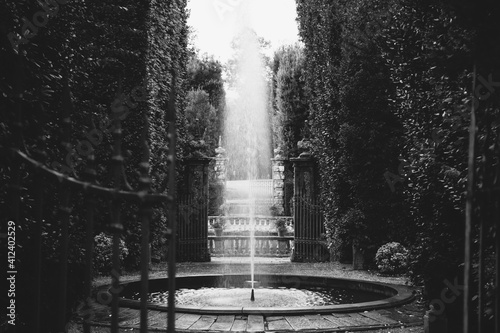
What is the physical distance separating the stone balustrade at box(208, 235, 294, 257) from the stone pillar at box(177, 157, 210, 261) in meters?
1.77

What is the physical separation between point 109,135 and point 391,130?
7.70m

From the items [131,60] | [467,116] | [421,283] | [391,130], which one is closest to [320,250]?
[391,130]

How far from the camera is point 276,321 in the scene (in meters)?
7.76

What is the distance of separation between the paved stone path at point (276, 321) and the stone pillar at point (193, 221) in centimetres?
926

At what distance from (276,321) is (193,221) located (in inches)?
404

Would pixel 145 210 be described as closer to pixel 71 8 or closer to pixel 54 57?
pixel 54 57

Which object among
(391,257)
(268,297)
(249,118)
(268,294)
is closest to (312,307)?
(268,297)

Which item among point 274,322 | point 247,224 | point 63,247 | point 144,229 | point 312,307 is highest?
point 144,229

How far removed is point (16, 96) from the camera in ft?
8.73

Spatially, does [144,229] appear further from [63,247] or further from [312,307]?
[312,307]

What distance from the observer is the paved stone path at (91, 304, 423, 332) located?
23.9 ft

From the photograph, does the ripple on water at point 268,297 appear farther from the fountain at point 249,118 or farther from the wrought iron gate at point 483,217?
the fountain at point 249,118

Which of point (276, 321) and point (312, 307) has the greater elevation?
point (312, 307)

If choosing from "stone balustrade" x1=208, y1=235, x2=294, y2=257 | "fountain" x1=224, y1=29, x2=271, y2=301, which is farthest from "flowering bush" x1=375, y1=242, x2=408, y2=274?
"fountain" x1=224, y1=29, x2=271, y2=301
